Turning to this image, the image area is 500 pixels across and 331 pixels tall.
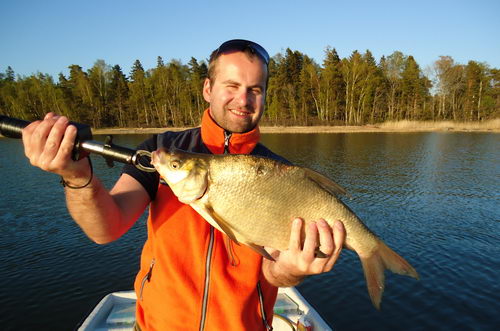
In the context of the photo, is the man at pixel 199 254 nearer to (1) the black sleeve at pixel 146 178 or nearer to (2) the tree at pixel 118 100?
(1) the black sleeve at pixel 146 178

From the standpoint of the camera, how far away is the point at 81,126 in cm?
177

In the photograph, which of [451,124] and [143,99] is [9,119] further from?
[143,99]

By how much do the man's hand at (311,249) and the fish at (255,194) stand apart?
0.05 metres

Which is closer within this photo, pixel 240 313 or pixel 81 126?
pixel 81 126

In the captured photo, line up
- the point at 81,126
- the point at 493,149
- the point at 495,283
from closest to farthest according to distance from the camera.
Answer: the point at 81,126, the point at 495,283, the point at 493,149

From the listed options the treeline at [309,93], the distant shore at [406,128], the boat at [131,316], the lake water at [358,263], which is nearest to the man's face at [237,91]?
the boat at [131,316]

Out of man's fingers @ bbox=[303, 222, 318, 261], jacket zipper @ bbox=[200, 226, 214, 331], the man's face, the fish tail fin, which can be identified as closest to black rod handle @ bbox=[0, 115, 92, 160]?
jacket zipper @ bbox=[200, 226, 214, 331]

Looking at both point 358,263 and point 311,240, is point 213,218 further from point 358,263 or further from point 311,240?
point 358,263

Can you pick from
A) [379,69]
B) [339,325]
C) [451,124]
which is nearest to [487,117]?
[451,124]

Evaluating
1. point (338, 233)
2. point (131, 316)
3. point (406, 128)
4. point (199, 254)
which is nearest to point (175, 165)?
point (199, 254)

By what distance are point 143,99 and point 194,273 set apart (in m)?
69.3

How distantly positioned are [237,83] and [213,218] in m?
1.21

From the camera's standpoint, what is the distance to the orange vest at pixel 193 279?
2238mm

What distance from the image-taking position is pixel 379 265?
240 centimetres
